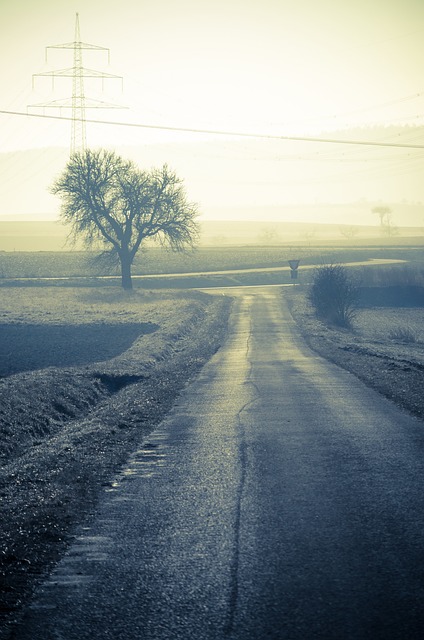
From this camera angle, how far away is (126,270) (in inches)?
2896

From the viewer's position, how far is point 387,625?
5.97 m

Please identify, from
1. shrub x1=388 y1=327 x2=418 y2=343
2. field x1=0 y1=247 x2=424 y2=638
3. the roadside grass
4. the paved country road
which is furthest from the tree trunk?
the paved country road

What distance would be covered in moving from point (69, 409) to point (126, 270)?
54.9 metres

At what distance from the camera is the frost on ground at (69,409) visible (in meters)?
8.53

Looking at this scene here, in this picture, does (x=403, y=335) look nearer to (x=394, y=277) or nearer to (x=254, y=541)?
(x=394, y=277)

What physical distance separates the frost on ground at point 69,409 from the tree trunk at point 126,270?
2309 centimetres

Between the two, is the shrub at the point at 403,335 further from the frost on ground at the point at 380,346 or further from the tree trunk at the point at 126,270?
the tree trunk at the point at 126,270

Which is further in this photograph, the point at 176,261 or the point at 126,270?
the point at 176,261

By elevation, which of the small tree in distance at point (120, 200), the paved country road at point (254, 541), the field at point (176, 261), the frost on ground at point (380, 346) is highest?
the small tree in distance at point (120, 200)

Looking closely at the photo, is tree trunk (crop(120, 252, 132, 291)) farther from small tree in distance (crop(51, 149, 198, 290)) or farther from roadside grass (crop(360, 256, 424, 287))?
roadside grass (crop(360, 256, 424, 287))

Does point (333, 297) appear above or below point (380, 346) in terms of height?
above

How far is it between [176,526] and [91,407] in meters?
11.8

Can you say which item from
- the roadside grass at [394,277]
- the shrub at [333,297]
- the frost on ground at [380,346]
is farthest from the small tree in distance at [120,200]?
the shrub at [333,297]

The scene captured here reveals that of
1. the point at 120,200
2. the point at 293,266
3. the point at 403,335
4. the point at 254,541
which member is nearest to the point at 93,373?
the point at 254,541
